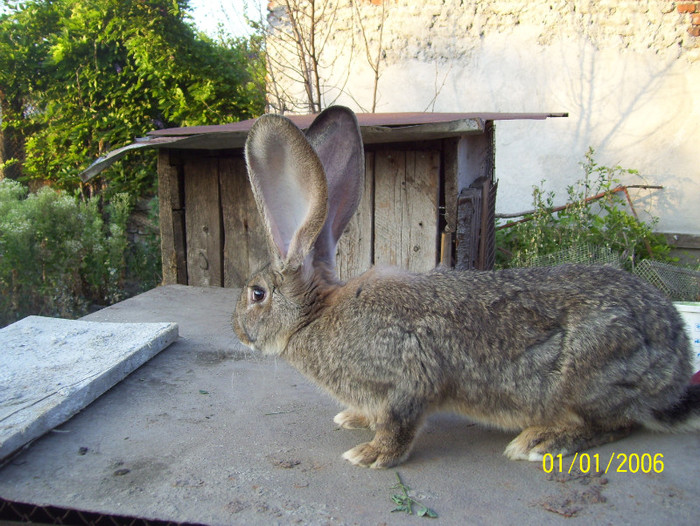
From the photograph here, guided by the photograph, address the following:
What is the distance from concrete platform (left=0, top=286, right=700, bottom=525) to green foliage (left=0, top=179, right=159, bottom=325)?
3414mm

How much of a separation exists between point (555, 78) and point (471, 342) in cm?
667

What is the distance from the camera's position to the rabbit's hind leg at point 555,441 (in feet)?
7.97

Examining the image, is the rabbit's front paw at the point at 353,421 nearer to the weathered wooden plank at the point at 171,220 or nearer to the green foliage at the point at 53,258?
the weathered wooden plank at the point at 171,220

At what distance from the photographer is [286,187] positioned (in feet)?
8.55

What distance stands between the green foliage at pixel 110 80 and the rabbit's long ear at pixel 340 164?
655 centimetres


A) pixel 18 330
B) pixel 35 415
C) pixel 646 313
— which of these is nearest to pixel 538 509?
pixel 646 313

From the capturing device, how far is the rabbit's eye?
281cm

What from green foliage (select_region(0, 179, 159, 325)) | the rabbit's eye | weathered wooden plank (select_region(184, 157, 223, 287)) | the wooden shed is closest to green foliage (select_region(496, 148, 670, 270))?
the wooden shed

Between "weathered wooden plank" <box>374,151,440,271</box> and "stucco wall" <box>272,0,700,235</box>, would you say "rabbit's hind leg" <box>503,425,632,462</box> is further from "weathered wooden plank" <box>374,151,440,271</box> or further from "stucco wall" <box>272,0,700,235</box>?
"stucco wall" <box>272,0,700,235</box>

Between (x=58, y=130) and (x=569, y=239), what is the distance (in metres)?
7.89

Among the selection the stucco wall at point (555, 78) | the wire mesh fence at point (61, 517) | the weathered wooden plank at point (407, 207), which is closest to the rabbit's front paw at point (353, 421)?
the wire mesh fence at point (61, 517)

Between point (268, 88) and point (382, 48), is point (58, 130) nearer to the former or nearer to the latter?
point (268, 88)
